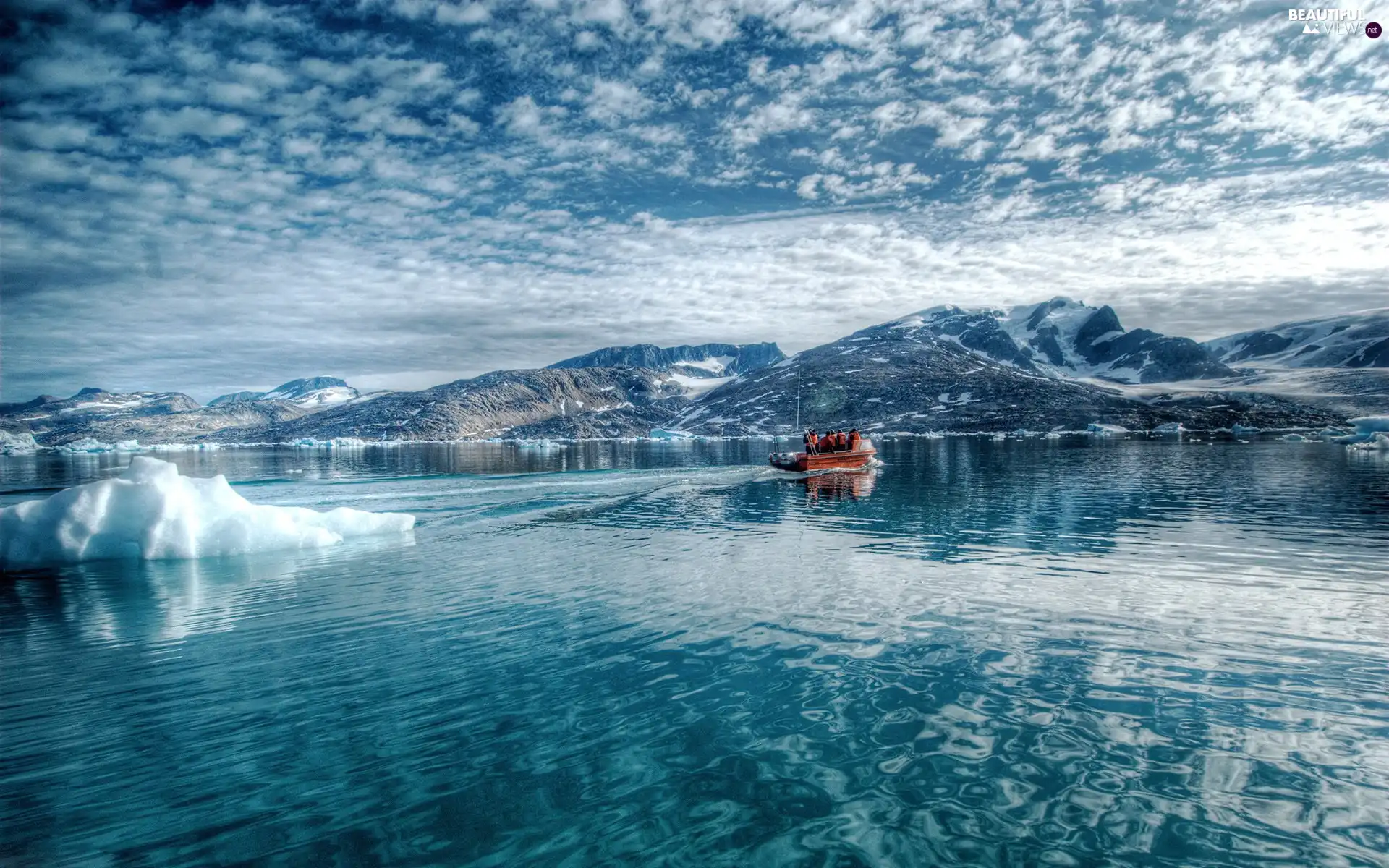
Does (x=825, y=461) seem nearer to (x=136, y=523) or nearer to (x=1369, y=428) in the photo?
(x=136, y=523)

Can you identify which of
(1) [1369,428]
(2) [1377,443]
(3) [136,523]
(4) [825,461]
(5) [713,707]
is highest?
(3) [136,523]

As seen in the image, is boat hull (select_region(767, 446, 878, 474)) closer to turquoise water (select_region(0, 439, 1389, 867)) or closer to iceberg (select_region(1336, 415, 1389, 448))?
turquoise water (select_region(0, 439, 1389, 867))

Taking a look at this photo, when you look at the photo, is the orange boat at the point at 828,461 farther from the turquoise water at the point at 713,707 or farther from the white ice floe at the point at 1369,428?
the white ice floe at the point at 1369,428

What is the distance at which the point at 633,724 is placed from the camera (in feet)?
36.0

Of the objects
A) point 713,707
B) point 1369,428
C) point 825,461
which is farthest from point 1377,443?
point 713,707

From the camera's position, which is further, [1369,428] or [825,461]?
[1369,428]

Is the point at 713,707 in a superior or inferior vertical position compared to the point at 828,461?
inferior

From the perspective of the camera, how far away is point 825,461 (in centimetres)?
6962

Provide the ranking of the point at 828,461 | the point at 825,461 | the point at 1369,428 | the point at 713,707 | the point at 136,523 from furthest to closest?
the point at 1369,428 < the point at 828,461 < the point at 825,461 < the point at 136,523 < the point at 713,707

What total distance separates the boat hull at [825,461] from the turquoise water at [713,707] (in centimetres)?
4332

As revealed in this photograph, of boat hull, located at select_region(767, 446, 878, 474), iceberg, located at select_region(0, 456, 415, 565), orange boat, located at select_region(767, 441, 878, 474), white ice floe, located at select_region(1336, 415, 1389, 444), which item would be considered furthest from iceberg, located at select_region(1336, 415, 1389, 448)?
iceberg, located at select_region(0, 456, 415, 565)

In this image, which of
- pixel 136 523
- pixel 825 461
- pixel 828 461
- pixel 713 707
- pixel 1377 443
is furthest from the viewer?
pixel 1377 443

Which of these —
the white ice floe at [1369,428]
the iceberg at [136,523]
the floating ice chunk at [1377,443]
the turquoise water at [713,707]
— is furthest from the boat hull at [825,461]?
the white ice floe at [1369,428]

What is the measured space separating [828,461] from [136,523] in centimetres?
5820
